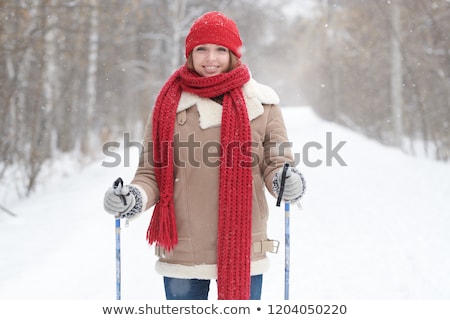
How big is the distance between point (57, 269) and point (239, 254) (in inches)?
118

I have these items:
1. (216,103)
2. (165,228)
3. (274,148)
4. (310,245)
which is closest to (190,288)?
(165,228)

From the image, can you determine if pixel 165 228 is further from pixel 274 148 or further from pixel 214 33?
pixel 214 33

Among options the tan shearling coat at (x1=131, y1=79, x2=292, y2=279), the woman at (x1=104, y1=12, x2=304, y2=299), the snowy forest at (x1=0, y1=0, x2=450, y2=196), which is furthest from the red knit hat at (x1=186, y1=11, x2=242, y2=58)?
the snowy forest at (x1=0, y1=0, x2=450, y2=196)

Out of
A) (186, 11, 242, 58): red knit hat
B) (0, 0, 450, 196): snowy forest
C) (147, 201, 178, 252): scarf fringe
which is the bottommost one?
(147, 201, 178, 252): scarf fringe

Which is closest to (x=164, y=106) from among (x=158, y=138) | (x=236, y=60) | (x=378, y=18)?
(x=158, y=138)

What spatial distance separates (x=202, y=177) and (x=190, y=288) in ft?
1.62

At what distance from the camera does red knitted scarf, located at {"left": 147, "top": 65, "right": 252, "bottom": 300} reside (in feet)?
7.95

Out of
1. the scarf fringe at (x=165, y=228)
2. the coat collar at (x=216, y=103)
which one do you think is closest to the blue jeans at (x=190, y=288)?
the scarf fringe at (x=165, y=228)

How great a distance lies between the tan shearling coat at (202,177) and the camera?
2.46 metres

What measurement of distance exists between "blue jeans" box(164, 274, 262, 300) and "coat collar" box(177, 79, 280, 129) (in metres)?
0.69

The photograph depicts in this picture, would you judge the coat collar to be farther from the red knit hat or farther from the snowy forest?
the snowy forest

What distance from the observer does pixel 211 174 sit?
2.46 metres

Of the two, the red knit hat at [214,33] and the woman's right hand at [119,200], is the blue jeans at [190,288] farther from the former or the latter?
the red knit hat at [214,33]

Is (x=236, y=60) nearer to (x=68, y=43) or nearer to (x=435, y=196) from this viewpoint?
(x=435, y=196)
